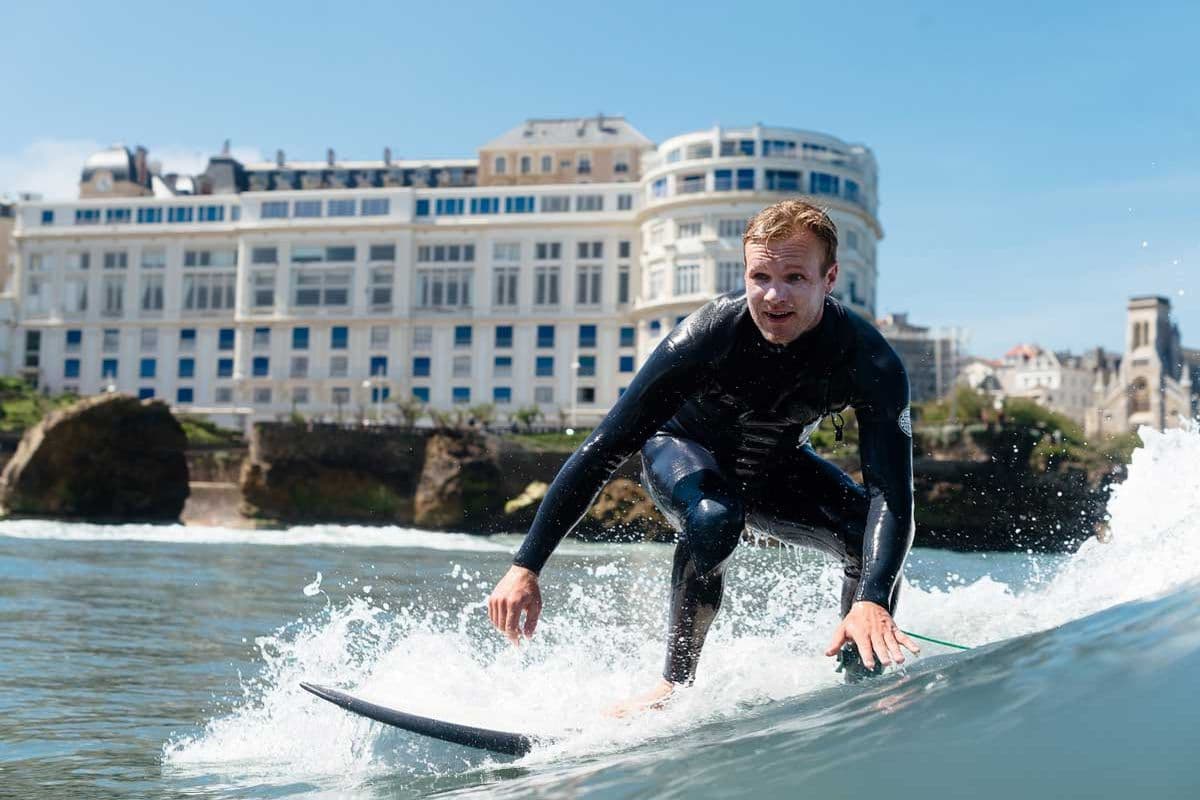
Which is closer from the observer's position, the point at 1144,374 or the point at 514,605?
the point at 514,605

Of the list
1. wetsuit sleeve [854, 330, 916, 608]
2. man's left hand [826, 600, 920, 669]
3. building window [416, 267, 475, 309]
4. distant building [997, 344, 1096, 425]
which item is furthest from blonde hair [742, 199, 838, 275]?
distant building [997, 344, 1096, 425]

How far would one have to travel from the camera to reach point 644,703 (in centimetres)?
458

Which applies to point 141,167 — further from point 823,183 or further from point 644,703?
point 644,703

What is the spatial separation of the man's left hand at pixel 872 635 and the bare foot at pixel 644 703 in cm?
93

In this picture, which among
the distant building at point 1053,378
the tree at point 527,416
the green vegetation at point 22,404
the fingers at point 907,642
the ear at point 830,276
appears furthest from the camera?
the distant building at point 1053,378

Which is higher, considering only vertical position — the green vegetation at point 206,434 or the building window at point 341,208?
the building window at point 341,208

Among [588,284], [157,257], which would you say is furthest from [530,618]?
[157,257]

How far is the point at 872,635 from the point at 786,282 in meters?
1.32

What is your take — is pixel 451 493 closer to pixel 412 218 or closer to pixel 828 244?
pixel 412 218

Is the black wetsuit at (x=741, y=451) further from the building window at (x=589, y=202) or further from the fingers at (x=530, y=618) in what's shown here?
the building window at (x=589, y=202)

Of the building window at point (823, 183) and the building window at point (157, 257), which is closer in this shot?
the building window at point (823, 183)

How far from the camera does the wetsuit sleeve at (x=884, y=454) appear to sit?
4.30 metres

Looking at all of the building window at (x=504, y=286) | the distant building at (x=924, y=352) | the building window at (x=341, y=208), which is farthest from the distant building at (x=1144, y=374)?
the building window at (x=341, y=208)

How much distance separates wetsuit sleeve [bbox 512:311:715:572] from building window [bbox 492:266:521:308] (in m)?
80.2
